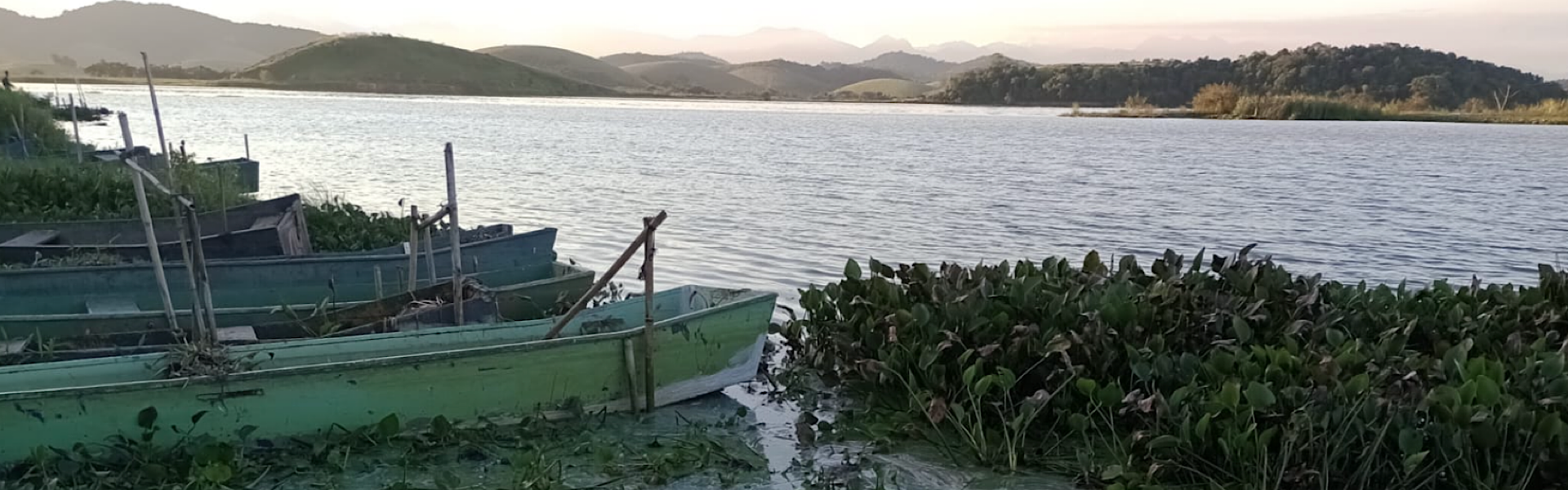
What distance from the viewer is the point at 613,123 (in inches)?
2213

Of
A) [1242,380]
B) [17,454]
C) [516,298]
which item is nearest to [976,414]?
[1242,380]

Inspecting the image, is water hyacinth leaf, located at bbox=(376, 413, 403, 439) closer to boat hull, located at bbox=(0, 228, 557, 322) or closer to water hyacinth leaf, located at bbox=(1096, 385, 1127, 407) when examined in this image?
boat hull, located at bbox=(0, 228, 557, 322)

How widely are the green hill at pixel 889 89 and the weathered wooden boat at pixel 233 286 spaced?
353 feet

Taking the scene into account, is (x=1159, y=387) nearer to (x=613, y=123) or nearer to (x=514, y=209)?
(x=514, y=209)

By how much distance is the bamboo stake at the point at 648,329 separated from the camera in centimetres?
683

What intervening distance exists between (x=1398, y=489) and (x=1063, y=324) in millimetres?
2366

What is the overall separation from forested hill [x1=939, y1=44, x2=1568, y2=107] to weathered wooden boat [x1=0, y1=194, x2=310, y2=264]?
2903 inches

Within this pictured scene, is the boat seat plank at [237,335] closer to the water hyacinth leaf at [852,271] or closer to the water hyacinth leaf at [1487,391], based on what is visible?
the water hyacinth leaf at [852,271]

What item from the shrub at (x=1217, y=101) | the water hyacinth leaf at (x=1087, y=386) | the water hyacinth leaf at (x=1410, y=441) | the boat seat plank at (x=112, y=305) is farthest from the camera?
the shrub at (x=1217, y=101)

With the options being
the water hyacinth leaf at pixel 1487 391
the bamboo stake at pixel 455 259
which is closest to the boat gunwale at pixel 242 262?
the bamboo stake at pixel 455 259

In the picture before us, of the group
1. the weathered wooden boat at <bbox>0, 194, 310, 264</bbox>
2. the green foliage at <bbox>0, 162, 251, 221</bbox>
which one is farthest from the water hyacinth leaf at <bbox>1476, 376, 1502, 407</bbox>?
the green foliage at <bbox>0, 162, 251, 221</bbox>

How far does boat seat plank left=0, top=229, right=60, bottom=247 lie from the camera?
10.2m

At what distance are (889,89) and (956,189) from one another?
11085 centimetres

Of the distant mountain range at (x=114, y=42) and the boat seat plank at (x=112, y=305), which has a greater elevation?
the distant mountain range at (x=114, y=42)
